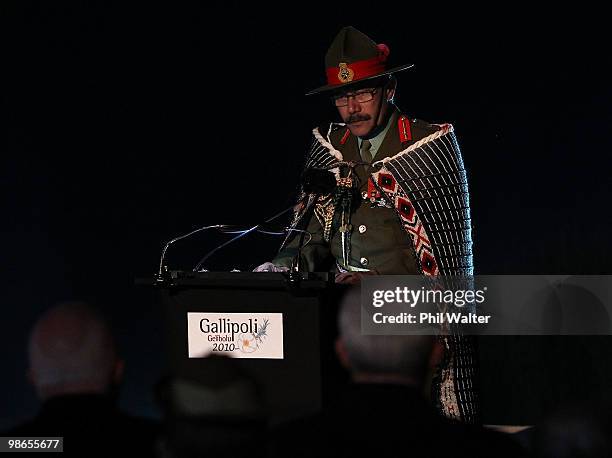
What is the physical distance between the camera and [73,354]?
349cm

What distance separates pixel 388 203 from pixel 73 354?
219 cm

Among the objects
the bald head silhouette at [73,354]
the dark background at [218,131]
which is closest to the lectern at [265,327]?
the bald head silhouette at [73,354]

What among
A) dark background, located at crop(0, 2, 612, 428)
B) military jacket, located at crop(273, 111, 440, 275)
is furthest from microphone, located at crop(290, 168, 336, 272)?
dark background, located at crop(0, 2, 612, 428)

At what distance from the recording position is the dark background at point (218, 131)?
6168 mm

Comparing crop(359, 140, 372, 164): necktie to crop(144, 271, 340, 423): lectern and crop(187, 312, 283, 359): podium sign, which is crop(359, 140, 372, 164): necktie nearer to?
crop(144, 271, 340, 423): lectern

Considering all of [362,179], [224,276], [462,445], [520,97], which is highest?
[520,97]

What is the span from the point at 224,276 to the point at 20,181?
265cm

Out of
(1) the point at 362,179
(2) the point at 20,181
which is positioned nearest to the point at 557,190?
(1) the point at 362,179

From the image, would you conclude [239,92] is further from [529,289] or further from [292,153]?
[529,289]

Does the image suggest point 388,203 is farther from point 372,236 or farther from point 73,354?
point 73,354

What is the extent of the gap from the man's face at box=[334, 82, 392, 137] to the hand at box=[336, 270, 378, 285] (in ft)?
2.49

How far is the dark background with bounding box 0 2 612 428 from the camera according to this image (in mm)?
6168

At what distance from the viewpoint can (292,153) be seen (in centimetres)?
668

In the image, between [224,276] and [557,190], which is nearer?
[224,276]
